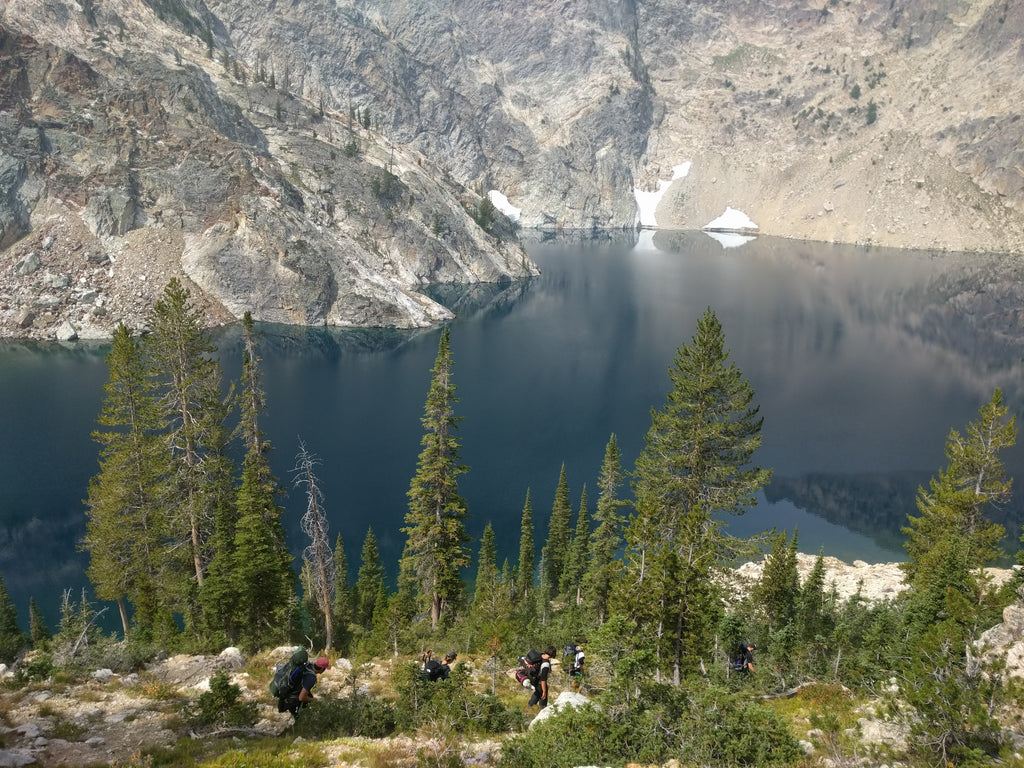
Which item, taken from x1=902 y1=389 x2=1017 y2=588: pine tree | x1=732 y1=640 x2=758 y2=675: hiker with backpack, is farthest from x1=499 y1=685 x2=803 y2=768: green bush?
x1=902 y1=389 x2=1017 y2=588: pine tree

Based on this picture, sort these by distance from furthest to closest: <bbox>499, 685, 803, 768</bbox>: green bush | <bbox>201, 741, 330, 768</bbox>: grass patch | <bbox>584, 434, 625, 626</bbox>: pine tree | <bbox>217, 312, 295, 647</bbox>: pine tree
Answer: <bbox>584, 434, 625, 626</bbox>: pine tree → <bbox>217, 312, 295, 647</bbox>: pine tree → <bbox>499, 685, 803, 768</bbox>: green bush → <bbox>201, 741, 330, 768</bbox>: grass patch

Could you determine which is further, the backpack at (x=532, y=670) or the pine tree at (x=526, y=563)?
the pine tree at (x=526, y=563)

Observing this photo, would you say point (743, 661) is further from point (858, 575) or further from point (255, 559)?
point (858, 575)

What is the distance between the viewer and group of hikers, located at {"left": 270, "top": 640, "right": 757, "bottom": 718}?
12.4 metres

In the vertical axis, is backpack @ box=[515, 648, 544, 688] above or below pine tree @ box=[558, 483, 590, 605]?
above

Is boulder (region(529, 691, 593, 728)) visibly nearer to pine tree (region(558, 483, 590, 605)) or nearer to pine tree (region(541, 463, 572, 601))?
pine tree (region(558, 483, 590, 605))

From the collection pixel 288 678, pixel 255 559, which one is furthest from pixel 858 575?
pixel 288 678

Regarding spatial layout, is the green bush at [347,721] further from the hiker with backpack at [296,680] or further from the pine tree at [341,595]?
the pine tree at [341,595]

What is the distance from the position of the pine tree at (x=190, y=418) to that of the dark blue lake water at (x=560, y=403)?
16.0m

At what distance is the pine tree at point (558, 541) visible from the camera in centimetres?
4559

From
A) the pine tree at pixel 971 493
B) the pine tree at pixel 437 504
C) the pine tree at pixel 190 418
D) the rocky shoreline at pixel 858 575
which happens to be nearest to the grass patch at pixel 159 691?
the pine tree at pixel 437 504

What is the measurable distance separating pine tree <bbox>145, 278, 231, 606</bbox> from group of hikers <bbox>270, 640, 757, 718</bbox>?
16.3 meters

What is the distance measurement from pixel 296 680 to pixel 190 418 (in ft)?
63.1

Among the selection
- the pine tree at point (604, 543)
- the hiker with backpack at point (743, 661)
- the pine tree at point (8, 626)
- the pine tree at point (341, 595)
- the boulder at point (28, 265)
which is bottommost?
the pine tree at point (341, 595)
